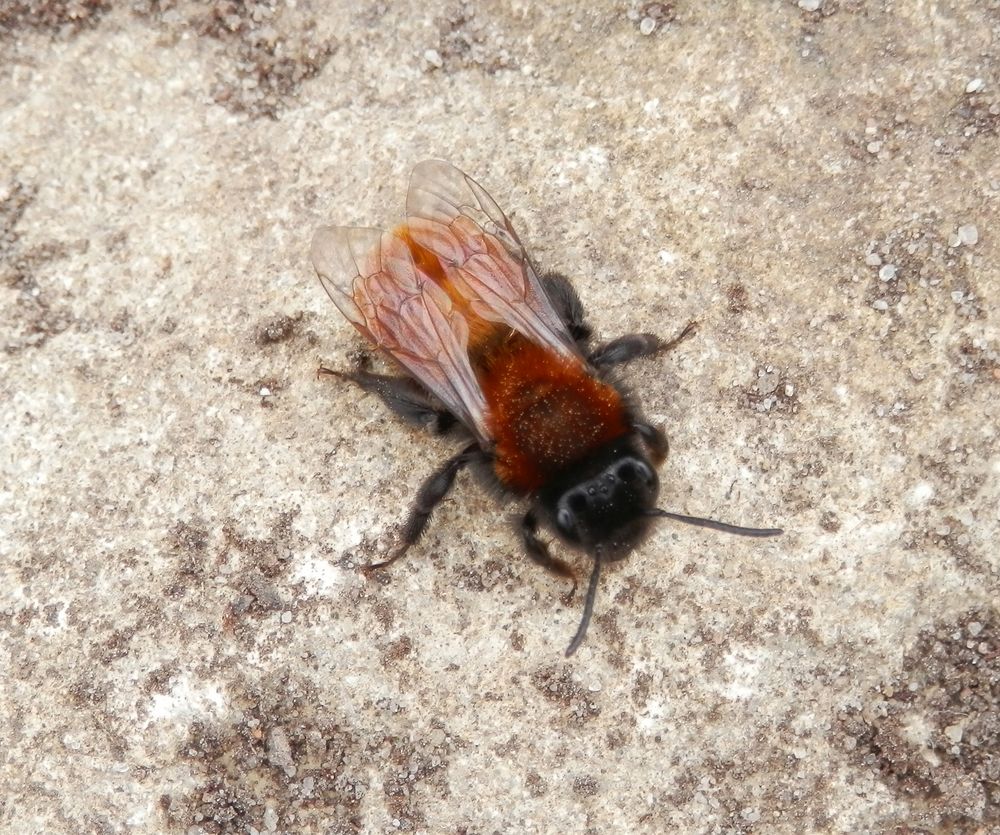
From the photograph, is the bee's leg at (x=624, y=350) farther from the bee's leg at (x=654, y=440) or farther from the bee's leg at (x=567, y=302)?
the bee's leg at (x=654, y=440)

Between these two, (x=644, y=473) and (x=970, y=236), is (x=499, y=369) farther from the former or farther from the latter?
(x=970, y=236)

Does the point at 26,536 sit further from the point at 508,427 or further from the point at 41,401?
the point at 508,427

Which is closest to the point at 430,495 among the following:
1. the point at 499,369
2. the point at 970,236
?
the point at 499,369

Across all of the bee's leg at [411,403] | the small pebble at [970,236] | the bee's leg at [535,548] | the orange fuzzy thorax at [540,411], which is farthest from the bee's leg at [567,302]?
the small pebble at [970,236]

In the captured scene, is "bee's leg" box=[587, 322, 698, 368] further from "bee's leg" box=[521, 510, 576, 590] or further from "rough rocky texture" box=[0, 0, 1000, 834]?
"bee's leg" box=[521, 510, 576, 590]

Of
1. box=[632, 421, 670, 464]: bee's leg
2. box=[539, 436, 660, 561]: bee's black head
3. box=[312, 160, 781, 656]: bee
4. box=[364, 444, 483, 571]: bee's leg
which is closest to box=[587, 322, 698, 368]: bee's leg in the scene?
box=[312, 160, 781, 656]: bee

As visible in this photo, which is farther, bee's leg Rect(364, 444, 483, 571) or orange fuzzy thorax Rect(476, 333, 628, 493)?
bee's leg Rect(364, 444, 483, 571)

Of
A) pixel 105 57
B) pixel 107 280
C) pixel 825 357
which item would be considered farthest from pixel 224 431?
pixel 825 357

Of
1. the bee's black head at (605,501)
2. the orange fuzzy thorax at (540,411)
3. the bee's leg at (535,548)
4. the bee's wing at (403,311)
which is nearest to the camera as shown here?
the bee's black head at (605,501)
